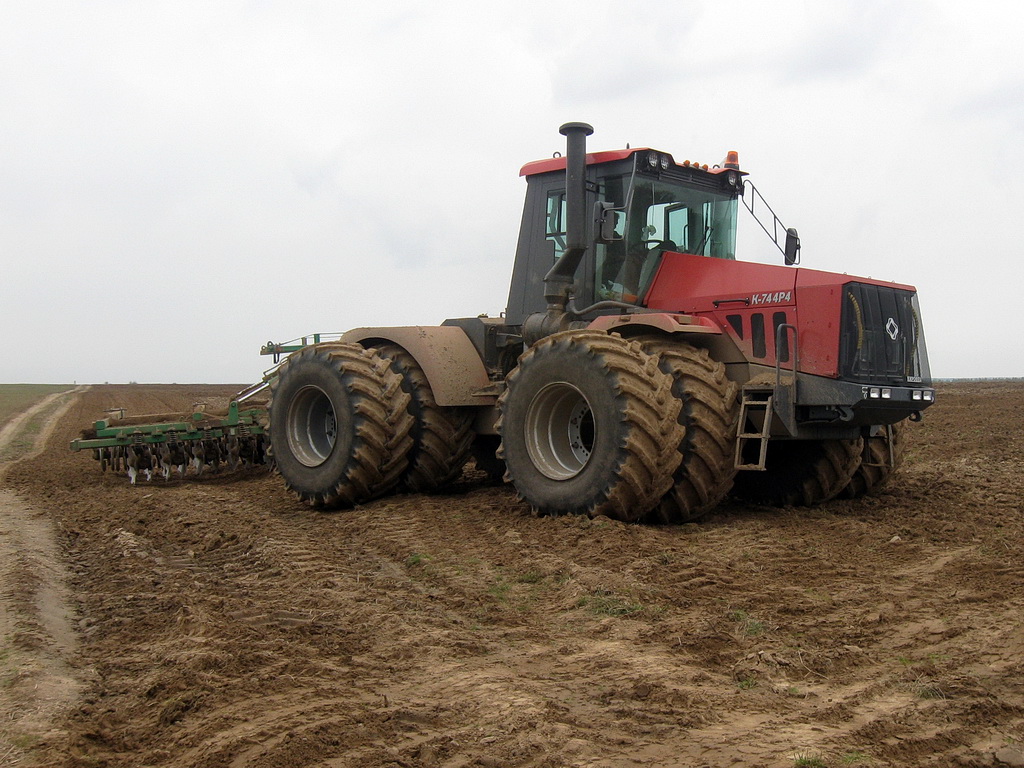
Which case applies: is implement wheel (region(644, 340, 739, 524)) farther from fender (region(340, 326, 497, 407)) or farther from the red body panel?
fender (region(340, 326, 497, 407))

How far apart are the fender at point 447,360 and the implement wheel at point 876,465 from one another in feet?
11.0

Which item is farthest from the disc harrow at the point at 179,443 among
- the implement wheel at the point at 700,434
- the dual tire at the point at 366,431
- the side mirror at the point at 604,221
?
the implement wheel at the point at 700,434

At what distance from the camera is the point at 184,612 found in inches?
202

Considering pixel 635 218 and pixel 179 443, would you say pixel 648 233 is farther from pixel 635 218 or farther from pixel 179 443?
pixel 179 443

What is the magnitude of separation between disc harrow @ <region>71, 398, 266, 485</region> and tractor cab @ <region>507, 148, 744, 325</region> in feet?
16.0

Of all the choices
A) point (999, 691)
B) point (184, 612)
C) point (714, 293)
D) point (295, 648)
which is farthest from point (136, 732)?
point (714, 293)

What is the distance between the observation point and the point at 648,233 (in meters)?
8.18

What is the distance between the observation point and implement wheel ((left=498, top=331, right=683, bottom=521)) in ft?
21.5

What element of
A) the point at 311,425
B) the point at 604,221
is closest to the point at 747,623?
the point at 604,221

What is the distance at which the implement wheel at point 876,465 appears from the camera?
→ 319 inches

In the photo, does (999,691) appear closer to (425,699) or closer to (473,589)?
(425,699)

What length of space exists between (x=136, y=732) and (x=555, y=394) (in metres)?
4.54

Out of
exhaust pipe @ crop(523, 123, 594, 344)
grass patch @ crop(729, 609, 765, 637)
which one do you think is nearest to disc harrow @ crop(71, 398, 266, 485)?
exhaust pipe @ crop(523, 123, 594, 344)

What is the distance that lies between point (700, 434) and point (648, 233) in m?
2.28
